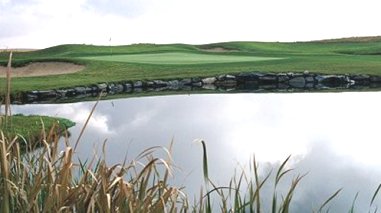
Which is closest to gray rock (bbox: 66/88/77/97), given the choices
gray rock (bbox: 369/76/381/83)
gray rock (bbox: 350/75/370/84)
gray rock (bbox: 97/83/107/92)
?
gray rock (bbox: 97/83/107/92)

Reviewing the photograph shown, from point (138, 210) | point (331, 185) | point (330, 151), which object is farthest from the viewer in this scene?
point (330, 151)

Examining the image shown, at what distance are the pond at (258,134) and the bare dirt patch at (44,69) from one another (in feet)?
48.3

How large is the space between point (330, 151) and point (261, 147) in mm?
1748

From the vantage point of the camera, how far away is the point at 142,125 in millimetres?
22828

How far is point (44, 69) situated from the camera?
4675cm

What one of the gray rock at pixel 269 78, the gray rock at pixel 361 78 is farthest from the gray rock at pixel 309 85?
the gray rock at pixel 361 78

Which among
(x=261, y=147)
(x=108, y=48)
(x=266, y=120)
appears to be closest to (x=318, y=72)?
(x=266, y=120)

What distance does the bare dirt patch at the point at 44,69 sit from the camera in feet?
150

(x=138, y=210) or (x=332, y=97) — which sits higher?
(x=138, y=210)

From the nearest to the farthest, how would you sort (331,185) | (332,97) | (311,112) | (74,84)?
(331,185), (311,112), (332,97), (74,84)

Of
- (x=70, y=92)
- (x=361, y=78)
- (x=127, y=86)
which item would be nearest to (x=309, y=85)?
(x=361, y=78)

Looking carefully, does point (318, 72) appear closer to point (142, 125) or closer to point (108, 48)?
point (142, 125)

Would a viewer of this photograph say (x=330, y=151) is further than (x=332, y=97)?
No

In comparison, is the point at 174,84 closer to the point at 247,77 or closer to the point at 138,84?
the point at 138,84
